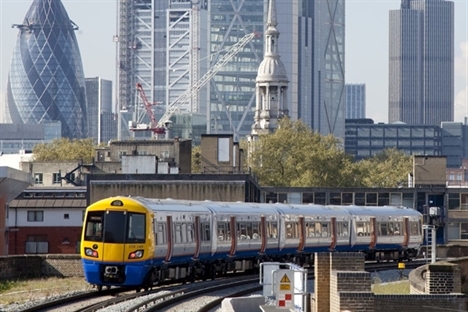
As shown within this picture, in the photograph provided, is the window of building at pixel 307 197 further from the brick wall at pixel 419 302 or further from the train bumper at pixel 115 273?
the brick wall at pixel 419 302

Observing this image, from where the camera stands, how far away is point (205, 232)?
2322 inches

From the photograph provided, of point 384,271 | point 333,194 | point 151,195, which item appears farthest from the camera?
point 333,194

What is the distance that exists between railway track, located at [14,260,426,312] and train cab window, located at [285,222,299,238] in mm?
13685

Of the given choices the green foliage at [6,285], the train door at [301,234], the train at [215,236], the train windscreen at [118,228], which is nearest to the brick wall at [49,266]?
the green foliage at [6,285]

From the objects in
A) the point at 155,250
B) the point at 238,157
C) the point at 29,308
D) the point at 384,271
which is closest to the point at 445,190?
the point at 238,157

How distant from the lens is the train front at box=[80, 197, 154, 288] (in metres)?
50.0

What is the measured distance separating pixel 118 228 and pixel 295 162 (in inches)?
4711

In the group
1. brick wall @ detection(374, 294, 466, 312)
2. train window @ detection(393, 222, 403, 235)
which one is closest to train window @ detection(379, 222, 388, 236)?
train window @ detection(393, 222, 403, 235)

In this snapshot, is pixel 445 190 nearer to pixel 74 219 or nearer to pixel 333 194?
pixel 333 194

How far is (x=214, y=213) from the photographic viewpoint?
198ft

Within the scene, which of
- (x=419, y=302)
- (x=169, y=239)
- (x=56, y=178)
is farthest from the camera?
(x=56, y=178)

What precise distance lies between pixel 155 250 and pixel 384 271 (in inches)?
643

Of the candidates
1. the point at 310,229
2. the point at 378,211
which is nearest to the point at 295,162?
the point at 378,211

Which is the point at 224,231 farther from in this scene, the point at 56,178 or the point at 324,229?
the point at 56,178
